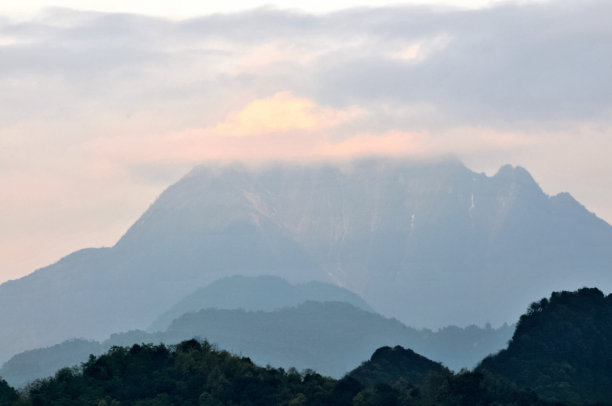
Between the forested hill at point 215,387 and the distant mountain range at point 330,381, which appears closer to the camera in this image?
the forested hill at point 215,387

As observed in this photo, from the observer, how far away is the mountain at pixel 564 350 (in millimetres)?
168250

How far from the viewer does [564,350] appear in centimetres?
17862

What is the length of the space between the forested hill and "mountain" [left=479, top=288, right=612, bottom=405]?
19.2 m

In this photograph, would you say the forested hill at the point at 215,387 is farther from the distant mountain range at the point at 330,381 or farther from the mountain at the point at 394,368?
the mountain at the point at 394,368

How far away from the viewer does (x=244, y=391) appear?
15125 centimetres

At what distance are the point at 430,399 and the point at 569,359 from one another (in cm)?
3990

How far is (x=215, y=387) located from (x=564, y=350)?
173 feet

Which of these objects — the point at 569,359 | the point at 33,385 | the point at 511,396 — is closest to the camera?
the point at 511,396

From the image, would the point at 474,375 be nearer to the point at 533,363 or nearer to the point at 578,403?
the point at 578,403

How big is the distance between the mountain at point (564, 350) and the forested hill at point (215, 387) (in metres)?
19.2

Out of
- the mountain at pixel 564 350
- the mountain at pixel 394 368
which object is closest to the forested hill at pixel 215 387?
the mountain at pixel 564 350

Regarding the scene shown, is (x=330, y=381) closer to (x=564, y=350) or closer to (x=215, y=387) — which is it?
(x=215, y=387)

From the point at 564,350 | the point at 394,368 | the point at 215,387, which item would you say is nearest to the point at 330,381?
the point at 215,387

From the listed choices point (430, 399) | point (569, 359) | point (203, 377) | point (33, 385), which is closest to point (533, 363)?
point (569, 359)
